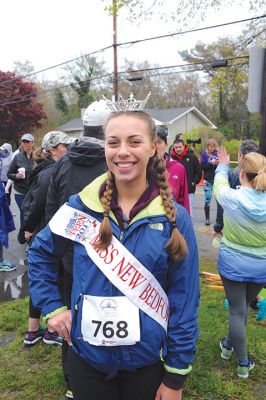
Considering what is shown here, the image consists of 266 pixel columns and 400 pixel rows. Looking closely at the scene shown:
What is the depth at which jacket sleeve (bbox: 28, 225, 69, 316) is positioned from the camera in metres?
1.98

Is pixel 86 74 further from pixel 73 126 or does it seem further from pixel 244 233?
pixel 244 233

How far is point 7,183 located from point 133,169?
8.27 metres

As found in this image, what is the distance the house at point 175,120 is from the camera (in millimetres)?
40125

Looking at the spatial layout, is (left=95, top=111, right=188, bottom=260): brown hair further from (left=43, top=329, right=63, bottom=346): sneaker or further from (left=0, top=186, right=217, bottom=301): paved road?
(left=0, top=186, right=217, bottom=301): paved road

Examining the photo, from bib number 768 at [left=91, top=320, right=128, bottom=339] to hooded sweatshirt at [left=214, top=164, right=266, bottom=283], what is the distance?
5.47 feet

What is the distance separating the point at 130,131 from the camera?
1862mm

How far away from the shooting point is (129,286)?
1821 millimetres

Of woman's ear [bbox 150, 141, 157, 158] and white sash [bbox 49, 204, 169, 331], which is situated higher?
woman's ear [bbox 150, 141, 157, 158]

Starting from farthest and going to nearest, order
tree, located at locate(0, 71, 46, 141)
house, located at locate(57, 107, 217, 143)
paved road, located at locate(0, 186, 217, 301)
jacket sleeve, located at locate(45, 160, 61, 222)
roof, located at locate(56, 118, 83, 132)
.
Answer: roof, located at locate(56, 118, 83, 132) < house, located at locate(57, 107, 217, 143) < tree, located at locate(0, 71, 46, 141) < paved road, located at locate(0, 186, 217, 301) < jacket sleeve, located at locate(45, 160, 61, 222)

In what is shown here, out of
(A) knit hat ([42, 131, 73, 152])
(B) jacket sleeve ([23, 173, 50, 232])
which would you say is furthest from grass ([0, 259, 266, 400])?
(A) knit hat ([42, 131, 73, 152])

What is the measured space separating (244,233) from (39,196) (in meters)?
1.89

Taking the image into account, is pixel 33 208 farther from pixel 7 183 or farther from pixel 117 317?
pixel 7 183

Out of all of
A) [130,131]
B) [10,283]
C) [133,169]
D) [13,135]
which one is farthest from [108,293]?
[13,135]

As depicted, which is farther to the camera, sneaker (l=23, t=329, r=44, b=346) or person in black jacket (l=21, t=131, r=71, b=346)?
sneaker (l=23, t=329, r=44, b=346)
